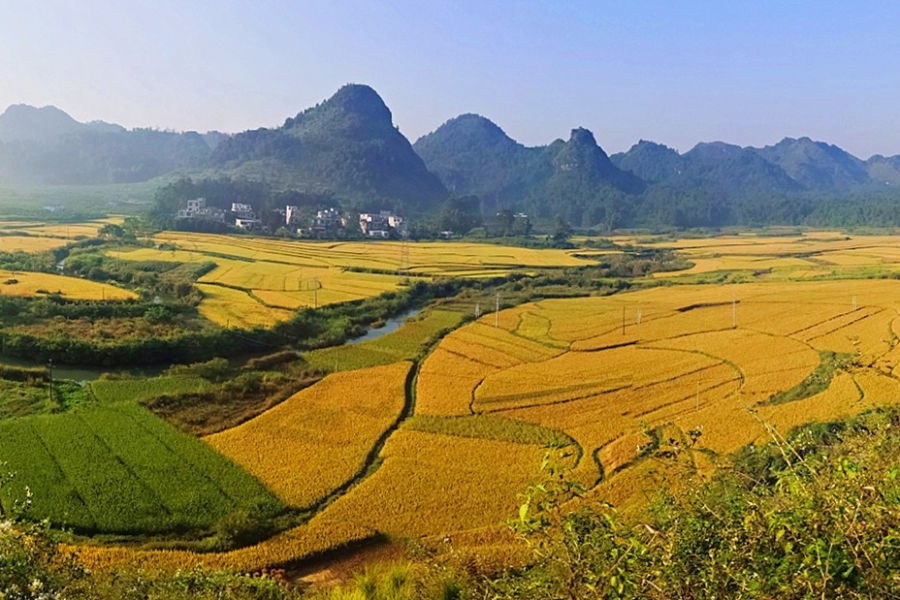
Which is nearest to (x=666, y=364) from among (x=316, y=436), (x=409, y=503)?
(x=316, y=436)

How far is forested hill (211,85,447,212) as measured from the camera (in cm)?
7406

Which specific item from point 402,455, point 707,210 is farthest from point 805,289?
point 707,210

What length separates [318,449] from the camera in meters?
11.8

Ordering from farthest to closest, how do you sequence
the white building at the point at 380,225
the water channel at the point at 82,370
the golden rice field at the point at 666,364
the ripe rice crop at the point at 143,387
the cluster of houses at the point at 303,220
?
the white building at the point at 380,225, the cluster of houses at the point at 303,220, the water channel at the point at 82,370, the ripe rice crop at the point at 143,387, the golden rice field at the point at 666,364

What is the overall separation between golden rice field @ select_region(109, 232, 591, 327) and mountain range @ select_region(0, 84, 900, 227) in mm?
25316

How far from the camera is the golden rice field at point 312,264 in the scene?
78.9 ft

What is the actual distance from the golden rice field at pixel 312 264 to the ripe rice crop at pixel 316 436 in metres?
6.62

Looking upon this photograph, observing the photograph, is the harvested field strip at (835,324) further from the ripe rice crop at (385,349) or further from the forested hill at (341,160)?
the forested hill at (341,160)

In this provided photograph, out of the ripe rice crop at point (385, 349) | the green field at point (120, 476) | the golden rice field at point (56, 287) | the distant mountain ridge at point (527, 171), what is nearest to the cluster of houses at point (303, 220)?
the golden rice field at point (56, 287)

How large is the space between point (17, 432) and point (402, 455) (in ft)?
22.1

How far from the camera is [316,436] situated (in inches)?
488

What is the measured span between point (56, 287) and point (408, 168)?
6430 cm

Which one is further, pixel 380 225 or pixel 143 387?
pixel 380 225

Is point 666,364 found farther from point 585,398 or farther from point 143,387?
point 143,387
